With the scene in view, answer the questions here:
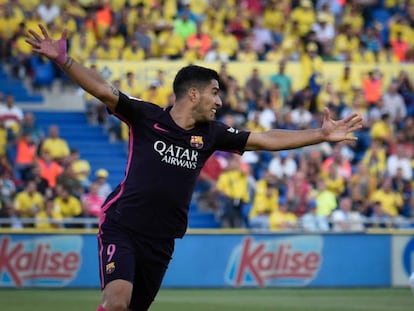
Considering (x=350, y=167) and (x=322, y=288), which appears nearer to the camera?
(x=322, y=288)

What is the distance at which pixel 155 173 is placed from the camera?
28.0 feet

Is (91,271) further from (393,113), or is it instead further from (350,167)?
(393,113)

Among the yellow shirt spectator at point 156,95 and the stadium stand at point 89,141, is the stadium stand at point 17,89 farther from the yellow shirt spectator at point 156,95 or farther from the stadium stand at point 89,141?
the yellow shirt spectator at point 156,95

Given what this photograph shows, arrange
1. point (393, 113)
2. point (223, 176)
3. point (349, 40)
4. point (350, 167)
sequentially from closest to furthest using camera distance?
point (223, 176)
point (350, 167)
point (393, 113)
point (349, 40)

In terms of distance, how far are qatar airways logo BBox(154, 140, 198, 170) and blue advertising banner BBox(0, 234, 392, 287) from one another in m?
10.1

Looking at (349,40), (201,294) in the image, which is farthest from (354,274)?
(349,40)

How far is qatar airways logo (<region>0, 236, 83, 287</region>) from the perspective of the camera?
18188 mm

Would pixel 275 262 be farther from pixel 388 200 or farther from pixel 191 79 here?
pixel 191 79

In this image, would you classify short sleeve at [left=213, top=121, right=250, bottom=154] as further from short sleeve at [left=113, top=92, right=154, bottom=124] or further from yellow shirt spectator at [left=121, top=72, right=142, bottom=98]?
yellow shirt spectator at [left=121, top=72, right=142, bottom=98]

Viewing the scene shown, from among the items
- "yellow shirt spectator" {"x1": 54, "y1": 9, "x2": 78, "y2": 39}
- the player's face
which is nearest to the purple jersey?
the player's face

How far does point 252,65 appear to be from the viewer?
24.2 metres

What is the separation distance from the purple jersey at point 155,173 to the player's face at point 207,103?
0.46ft

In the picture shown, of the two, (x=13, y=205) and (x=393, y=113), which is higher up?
(x=393, y=113)

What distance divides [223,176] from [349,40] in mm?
6816
